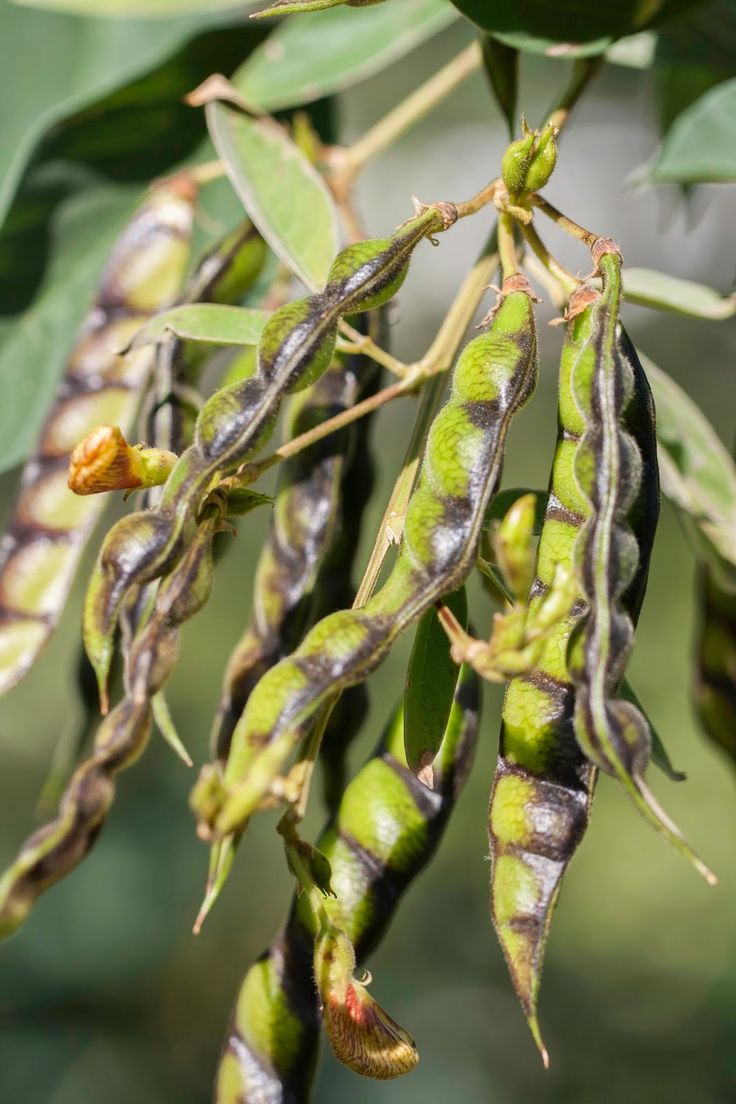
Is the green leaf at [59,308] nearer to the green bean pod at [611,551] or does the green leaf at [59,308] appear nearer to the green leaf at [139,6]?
the green leaf at [139,6]

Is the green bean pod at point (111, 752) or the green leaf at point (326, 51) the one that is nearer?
the green bean pod at point (111, 752)

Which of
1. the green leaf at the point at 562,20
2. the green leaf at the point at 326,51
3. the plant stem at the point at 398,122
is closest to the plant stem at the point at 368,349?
the green leaf at the point at 562,20

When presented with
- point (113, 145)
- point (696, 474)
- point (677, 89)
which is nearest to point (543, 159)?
point (696, 474)

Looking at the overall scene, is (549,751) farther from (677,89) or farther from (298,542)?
(677,89)

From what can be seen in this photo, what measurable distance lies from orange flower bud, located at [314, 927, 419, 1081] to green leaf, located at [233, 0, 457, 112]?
3.93 feet

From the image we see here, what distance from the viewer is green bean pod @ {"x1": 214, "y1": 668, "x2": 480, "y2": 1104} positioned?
110cm

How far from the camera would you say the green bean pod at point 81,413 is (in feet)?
4.40

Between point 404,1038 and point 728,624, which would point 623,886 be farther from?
point 404,1038

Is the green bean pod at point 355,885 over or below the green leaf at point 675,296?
below

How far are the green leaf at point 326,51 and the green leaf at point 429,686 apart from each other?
0.97 metres

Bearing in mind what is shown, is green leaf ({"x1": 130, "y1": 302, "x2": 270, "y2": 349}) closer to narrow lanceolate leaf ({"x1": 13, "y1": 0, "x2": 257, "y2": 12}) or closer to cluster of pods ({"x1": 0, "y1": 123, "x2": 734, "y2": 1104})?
cluster of pods ({"x1": 0, "y1": 123, "x2": 734, "y2": 1104})

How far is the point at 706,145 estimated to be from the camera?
1.50 metres

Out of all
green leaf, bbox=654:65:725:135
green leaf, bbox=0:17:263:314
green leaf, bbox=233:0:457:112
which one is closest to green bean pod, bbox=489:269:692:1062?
green leaf, bbox=233:0:457:112

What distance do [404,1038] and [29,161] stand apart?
1.35 metres
